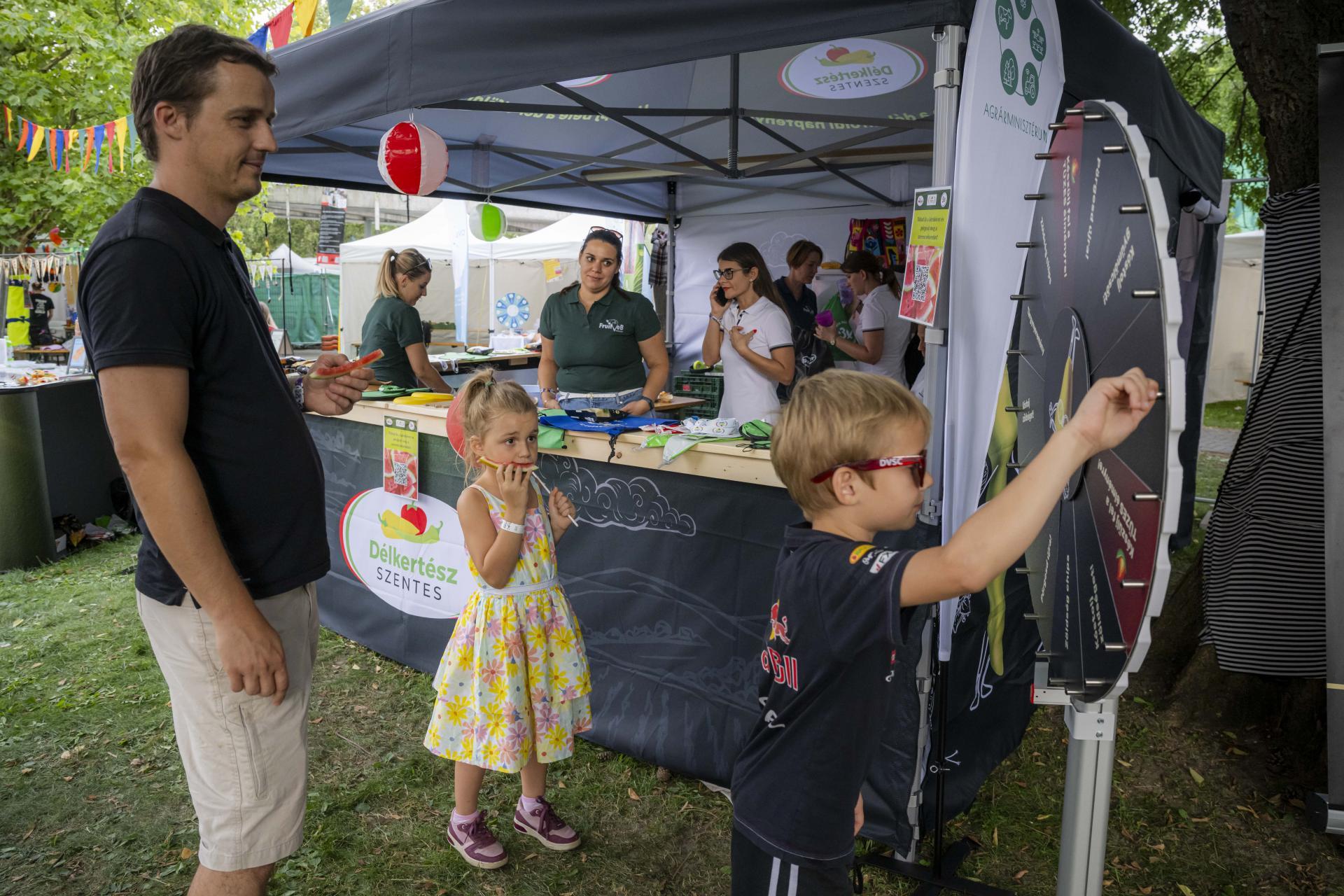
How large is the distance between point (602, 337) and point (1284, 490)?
8.62 ft

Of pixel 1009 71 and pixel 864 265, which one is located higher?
pixel 1009 71

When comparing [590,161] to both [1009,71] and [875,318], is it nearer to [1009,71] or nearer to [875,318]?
[875,318]

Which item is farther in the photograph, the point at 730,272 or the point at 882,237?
the point at 882,237

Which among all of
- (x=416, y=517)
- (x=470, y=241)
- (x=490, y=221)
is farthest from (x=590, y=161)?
(x=470, y=241)

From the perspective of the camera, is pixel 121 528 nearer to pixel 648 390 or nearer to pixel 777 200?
pixel 648 390

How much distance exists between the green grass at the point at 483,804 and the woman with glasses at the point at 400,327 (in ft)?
5.34

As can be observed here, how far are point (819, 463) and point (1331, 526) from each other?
1.81m

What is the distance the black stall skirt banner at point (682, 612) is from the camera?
2.52 m

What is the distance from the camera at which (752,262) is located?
4082 millimetres

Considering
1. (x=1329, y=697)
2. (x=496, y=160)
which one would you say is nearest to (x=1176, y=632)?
(x=1329, y=697)

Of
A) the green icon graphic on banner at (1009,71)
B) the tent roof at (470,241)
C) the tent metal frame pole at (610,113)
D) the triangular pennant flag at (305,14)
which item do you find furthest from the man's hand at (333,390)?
the tent roof at (470,241)

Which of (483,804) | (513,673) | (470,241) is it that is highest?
(470,241)

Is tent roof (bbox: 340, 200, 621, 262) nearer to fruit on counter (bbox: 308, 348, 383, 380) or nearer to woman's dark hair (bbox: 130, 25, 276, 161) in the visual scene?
fruit on counter (bbox: 308, 348, 383, 380)

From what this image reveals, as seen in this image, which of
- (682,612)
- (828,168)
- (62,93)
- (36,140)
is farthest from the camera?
(62,93)
